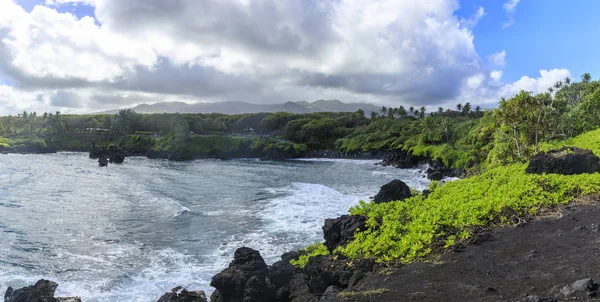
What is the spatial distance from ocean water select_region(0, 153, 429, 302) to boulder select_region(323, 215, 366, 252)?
4442 millimetres

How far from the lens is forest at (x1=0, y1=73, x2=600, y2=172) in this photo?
28000 millimetres

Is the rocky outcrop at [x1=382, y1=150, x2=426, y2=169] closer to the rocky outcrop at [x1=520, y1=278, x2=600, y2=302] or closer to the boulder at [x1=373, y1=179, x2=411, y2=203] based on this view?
the boulder at [x1=373, y1=179, x2=411, y2=203]

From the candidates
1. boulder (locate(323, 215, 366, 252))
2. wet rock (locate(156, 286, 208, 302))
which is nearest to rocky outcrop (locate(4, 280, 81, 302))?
wet rock (locate(156, 286, 208, 302))

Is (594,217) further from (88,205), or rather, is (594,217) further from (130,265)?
(88,205)

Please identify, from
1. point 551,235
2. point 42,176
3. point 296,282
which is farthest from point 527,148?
point 42,176

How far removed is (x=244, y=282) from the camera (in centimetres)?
1048

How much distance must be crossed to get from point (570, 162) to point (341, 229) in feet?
36.1

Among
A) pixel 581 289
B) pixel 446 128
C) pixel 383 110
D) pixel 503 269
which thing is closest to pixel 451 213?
pixel 503 269

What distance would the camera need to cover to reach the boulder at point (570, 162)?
15695 millimetres

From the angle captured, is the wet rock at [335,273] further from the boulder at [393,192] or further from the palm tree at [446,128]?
the palm tree at [446,128]

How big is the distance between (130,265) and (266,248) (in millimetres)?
5614

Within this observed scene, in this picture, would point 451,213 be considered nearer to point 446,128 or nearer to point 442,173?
point 442,173

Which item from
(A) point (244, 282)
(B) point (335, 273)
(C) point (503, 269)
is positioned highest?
(C) point (503, 269)

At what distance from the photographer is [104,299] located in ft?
39.3
